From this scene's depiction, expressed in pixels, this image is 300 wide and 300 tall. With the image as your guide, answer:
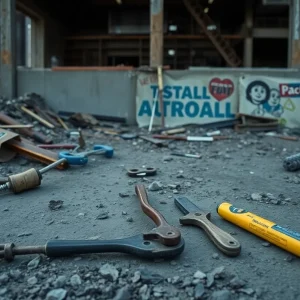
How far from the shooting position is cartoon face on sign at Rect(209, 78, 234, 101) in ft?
31.0

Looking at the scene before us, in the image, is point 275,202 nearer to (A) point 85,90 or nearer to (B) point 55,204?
(B) point 55,204

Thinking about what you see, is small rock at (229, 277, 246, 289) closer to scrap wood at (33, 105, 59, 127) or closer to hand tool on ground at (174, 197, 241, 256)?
hand tool on ground at (174, 197, 241, 256)

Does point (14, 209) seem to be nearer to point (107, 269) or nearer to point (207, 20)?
A: point (107, 269)

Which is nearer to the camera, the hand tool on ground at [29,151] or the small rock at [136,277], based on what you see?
the small rock at [136,277]

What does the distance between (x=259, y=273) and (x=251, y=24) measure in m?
16.8

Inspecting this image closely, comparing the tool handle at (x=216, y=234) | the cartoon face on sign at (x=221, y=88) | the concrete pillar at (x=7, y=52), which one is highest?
the concrete pillar at (x=7, y=52)

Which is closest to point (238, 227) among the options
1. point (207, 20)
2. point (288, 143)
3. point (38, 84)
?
point (288, 143)

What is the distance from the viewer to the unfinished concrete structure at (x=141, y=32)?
1605cm

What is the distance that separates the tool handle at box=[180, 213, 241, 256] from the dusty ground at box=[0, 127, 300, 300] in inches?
1.6

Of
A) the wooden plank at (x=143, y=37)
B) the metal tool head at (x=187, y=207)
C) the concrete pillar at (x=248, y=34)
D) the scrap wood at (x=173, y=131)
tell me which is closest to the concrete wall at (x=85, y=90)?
the scrap wood at (x=173, y=131)

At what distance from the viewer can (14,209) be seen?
306 cm

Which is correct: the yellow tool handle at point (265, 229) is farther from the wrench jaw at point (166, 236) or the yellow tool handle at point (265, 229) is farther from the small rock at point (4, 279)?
the small rock at point (4, 279)

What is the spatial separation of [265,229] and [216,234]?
1.05ft

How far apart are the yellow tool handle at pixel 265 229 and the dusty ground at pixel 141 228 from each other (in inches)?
1.9
